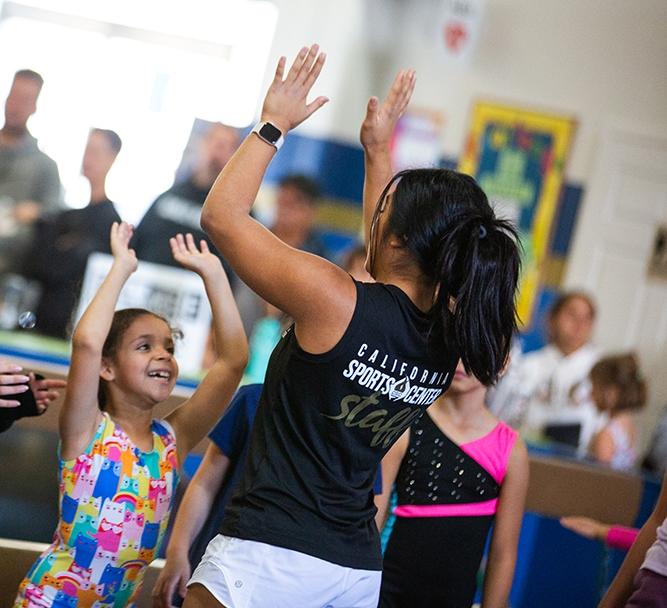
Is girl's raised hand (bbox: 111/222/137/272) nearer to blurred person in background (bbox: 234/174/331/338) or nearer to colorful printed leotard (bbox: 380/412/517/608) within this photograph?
colorful printed leotard (bbox: 380/412/517/608)

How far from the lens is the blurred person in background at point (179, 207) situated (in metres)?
5.86

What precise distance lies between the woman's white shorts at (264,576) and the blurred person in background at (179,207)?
4.43 meters

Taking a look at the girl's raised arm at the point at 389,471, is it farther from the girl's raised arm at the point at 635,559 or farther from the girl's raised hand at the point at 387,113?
the girl's raised hand at the point at 387,113

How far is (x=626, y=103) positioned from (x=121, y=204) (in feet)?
11.2

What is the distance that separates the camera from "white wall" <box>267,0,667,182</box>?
6941 millimetres

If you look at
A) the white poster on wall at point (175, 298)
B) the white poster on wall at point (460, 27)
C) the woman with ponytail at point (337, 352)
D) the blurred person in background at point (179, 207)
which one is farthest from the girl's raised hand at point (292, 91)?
the white poster on wall at point (460, 27)

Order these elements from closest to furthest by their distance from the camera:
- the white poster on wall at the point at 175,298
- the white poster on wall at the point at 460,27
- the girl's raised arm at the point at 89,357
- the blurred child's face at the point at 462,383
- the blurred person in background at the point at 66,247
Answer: the girl's raised arm at the point at 89,357, the blurred child's face at the point at 462,383, the blurred person in background at the point at 66,247, the white poster on wall at the point at 175,298, the white poster on wall at the point at 460,27

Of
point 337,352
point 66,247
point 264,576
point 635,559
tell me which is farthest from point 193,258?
point 66,247

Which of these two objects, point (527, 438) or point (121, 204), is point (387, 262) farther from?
point (121, 204)

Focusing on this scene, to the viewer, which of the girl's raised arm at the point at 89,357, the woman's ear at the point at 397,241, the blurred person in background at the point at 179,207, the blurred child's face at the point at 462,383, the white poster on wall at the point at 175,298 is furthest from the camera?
the blurred person in background at the point at 179,207

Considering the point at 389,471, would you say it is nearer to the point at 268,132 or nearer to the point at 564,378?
the point at 268,132

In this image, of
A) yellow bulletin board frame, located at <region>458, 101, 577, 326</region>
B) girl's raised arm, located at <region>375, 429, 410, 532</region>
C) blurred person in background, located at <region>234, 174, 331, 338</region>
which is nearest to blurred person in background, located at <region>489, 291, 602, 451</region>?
yellow bulletin board frame, located at <region>458, 101, 577, 326</region>

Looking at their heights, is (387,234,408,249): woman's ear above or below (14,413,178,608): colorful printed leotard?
above

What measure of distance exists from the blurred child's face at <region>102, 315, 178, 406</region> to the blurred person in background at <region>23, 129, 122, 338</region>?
3409 mm
